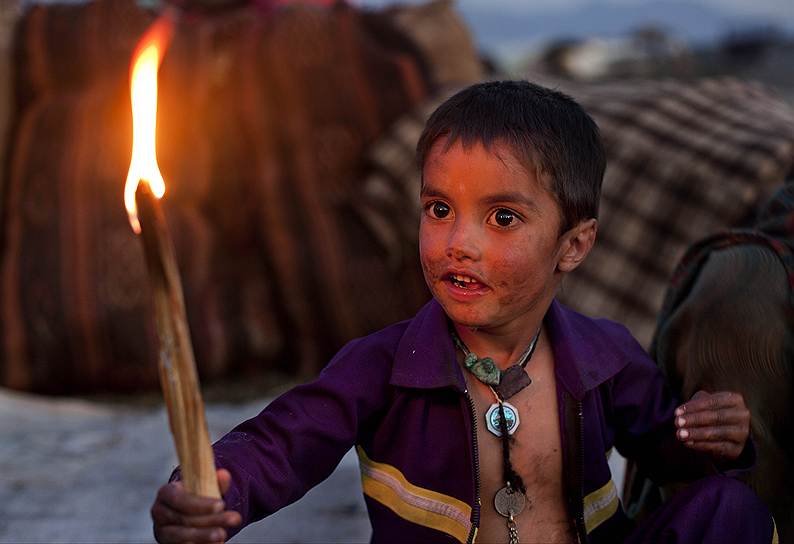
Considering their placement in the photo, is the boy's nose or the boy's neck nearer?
the boy's nose

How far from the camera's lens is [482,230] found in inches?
55.7

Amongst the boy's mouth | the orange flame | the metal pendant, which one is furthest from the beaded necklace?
the orange flame

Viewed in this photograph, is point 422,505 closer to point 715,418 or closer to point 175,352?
point 715,418

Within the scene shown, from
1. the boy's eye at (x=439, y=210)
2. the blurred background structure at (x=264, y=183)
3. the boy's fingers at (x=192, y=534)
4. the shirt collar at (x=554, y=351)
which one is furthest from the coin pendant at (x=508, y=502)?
the blurred background structure at (x=264, y=183)

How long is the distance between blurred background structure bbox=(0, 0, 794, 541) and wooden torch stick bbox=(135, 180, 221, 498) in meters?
2.34

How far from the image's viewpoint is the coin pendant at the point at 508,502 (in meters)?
1.51

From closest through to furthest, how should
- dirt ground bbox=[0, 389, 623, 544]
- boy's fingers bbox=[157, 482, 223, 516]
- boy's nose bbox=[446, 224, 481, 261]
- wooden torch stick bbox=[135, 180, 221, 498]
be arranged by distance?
wooden torch stick bbox=[135, 180, 221, 498] < boy's fingers bbox=[157, 482, 223, 516] < boy's nose bbox=[446, 224, 481, 261] < dirt ground bbox=[0, 389, 623, 544]

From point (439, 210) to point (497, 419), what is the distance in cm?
32

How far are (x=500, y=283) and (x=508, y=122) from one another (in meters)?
0.22

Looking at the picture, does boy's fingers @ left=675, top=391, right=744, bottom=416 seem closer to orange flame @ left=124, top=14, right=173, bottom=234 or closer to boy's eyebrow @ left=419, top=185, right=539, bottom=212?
boy's eyebrow @ left=419, top=185, right=539, bottom=212

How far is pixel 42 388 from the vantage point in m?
3.31

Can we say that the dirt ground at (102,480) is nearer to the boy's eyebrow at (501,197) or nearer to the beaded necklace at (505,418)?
the beaded necklace at (505,418)

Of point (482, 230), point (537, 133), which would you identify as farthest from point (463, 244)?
point (537, 133)

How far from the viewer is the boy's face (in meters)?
1.41
